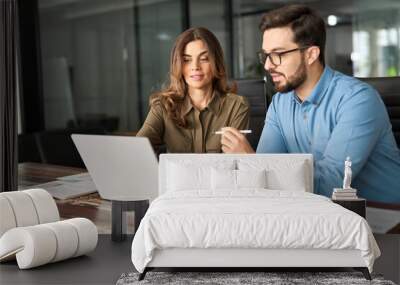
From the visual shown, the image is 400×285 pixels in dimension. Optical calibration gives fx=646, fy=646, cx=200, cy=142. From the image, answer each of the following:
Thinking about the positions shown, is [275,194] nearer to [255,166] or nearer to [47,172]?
[255,166]

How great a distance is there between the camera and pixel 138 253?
8.41 feet

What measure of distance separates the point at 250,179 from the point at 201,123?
1.77 ft

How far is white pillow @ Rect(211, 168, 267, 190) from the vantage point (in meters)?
3.24

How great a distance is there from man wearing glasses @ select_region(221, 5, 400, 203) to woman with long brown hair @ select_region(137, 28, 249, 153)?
242 millimetres

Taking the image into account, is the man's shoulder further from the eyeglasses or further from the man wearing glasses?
the eyeglasses

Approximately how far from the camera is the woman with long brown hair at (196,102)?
11.9ft

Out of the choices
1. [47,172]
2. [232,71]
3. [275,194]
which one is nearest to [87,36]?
[232,71]

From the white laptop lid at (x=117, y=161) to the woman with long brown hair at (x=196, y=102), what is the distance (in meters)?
0.47

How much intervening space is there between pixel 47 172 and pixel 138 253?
1.49 metres

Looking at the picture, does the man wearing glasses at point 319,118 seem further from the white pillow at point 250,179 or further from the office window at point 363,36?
the office window at point 363,36

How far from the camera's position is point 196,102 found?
12.0 ft

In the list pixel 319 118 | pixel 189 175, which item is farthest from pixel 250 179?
pixel 319 118

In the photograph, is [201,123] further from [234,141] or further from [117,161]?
[117,161]

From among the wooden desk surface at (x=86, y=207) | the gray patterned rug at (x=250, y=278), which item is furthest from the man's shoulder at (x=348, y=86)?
the wooden desk surface at (x=86, y=207)
